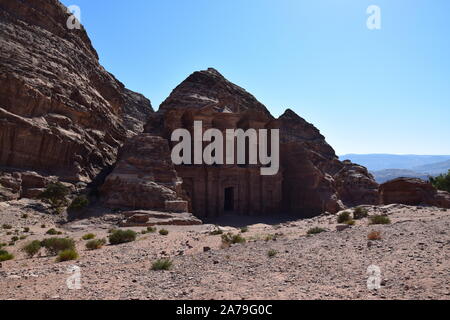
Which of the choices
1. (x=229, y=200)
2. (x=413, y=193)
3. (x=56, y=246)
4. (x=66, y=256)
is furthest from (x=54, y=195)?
(x=413, y=193)

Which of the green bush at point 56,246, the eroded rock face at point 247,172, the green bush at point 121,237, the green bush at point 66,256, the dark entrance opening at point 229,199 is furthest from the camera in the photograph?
the dark entrance opening at point 229,199

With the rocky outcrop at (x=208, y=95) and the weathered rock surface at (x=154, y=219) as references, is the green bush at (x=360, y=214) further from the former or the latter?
the rocky outcrop at (x=208, y=95)

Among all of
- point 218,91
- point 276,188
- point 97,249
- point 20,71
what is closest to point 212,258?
point 97,249

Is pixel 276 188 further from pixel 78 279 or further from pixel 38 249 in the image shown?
pixel 78 279

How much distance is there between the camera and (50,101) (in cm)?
3042

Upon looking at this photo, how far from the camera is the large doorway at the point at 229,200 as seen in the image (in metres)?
40.9

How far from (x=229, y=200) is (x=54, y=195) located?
21.5m

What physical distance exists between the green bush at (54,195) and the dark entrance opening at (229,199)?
20.0 metres

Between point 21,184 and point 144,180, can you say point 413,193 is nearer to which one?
point 144,180

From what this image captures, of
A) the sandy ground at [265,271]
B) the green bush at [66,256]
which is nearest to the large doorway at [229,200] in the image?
the sandy ground at [265,271]

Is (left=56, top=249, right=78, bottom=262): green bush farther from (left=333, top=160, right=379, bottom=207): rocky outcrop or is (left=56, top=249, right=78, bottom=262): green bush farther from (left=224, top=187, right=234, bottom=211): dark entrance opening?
(left=333, top=160, right=379, bottom=207): rocky outcrop

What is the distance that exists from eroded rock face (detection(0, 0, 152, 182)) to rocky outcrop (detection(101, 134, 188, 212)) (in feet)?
14.9

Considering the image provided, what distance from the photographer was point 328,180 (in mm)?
42250
